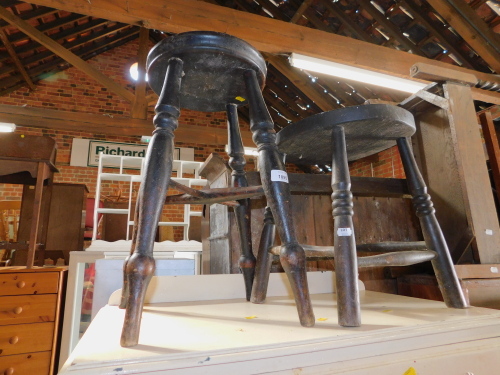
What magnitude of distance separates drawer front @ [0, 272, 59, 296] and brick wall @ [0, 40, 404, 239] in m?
3.63

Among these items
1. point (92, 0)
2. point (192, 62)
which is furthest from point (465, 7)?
point (192, 62)

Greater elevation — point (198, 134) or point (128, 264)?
point (198, 134)

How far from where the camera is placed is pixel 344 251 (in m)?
0.57

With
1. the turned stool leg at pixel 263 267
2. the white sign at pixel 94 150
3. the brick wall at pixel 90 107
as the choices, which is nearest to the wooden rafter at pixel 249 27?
the turned stool leg at pixel 263 267

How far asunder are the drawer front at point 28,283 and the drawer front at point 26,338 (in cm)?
19

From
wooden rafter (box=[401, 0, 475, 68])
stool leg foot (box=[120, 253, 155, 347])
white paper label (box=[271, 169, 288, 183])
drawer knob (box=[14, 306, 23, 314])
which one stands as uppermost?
wooden rafter (box=[401, 0, 475, 68])

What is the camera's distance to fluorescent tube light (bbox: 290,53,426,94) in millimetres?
2969

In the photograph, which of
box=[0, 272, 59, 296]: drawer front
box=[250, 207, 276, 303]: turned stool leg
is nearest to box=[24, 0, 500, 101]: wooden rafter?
box=[0, 272, 59, 296]: drawer front

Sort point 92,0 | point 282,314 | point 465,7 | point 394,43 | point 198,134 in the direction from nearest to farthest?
point 282,314
point 92,0
point 465,7
point 394,43
point 198,134

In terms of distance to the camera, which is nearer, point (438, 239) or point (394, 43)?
point (438, 239)

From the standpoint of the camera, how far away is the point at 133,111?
4.67 metres

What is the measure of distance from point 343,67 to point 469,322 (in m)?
2.95

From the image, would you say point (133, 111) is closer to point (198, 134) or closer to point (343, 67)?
point (198, 134)

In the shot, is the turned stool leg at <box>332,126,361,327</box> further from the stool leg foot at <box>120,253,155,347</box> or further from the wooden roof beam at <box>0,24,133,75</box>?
the wooden roof beam at <box>0,24,133,75</box>
